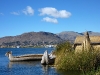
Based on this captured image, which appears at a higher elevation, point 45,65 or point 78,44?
point 78,44

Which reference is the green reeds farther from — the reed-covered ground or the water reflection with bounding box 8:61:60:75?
the water reflection with bounding box 8:61:60:75

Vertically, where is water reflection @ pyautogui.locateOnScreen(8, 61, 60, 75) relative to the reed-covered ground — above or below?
below

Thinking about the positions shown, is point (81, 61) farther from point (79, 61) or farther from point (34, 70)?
point (34, 70)

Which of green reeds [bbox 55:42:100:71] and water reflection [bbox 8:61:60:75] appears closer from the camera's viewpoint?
green reeds [bbox 55:42:100:71]

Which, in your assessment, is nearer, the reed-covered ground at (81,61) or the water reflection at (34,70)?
the reed-covered ground at (81,61)

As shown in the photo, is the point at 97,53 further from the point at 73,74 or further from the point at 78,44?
the point at 78,44

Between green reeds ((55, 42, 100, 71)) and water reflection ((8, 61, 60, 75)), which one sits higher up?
green reeds ((55, 42, 100, 71))

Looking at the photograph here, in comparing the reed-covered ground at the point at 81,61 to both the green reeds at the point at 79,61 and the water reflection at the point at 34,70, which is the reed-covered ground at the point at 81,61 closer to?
the green reeds at the point at 79,61

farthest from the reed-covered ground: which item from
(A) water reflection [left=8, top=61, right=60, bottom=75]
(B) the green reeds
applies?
(A) water reflection [left=8, top=61, right=60, bottom=75]

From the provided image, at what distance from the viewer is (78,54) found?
4069 centimetres

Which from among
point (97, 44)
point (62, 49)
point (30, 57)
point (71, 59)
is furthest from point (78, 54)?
point (30, 57)

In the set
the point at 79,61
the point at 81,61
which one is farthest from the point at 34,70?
A: the point at 81,61

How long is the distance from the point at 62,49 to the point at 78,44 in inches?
202

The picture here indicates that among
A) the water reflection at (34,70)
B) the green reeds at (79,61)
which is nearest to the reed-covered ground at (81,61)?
the green reeds at (79,61)
